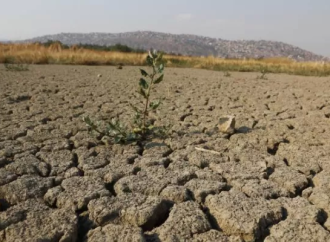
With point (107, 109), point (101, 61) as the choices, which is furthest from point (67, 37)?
point (107, 109)

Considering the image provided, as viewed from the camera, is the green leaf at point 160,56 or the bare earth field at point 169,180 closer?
the bare earth field at point 169,180

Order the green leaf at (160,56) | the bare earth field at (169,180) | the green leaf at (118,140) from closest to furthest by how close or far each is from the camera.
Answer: the bare earth field at (169,180) → the green leaf at (118,140) → the green leaf at (160,56)

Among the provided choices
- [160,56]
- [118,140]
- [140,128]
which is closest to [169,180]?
[118,140]

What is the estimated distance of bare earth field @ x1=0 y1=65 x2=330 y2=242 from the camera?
5.43ft

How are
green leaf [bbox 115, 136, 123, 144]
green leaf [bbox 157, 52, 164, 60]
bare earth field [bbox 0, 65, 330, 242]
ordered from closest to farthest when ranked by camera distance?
bare earth field [bbox 0, 65, 330, 242] → green leaf [bbox 115, 136, 123, 144] → green leaf [bbox 157, 52, 164, 60]

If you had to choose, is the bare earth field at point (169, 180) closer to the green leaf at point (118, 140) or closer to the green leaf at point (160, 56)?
the green leaf at point (118, 140)

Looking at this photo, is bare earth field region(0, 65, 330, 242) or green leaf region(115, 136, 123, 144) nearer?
bare earth field region(0, 65, 330, 242)

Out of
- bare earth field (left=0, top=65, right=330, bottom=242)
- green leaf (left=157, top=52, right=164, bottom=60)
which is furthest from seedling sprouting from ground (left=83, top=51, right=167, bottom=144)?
bare earth field (left=0, top=65, right=330, bottom=242)

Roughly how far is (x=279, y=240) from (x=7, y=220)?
1.25 meters

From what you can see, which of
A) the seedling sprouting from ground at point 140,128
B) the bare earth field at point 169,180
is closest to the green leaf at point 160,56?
the seedling sprouting from ground at point 140,128

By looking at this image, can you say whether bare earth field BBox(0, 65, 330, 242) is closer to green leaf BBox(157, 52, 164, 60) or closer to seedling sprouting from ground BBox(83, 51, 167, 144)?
seedling sprouting from ground BBox(83, 51, 167, 144)

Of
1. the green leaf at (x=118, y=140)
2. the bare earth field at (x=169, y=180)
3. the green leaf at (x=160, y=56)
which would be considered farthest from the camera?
the green leaf at (x=160, y=56)

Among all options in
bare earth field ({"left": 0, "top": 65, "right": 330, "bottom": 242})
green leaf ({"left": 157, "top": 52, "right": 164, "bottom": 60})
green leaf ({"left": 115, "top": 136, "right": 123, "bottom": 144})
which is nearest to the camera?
bare earth field ({"left": 0, "top": 65, "right": 330, "bottom": 242})

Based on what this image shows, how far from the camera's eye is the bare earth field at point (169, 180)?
1655mm
